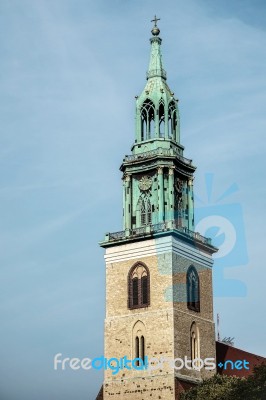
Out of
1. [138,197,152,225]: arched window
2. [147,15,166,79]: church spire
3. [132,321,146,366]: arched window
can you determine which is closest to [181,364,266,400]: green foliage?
[132,321,146,366]: arched window

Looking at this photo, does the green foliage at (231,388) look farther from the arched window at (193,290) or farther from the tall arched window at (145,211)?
the tall arched window at (145,211)

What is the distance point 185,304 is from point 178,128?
1402cm

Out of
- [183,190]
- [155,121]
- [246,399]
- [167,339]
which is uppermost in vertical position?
[155,121]

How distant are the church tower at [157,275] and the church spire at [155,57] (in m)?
1.50

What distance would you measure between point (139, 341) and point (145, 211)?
9.47m

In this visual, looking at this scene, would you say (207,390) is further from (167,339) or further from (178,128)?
(178,128)

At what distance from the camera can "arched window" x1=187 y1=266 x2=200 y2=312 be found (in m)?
61.4

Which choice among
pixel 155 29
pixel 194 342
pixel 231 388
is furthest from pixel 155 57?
pixel 231 388

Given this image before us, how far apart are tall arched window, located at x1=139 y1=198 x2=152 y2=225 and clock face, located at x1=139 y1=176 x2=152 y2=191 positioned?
0.86m

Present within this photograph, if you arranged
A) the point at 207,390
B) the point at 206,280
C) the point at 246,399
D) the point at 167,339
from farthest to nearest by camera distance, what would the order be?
1. the point at 206,280
2. the point at 167,339
3. the point at 207,390
4. the point at 246,399

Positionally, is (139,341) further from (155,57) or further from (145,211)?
(155,57)

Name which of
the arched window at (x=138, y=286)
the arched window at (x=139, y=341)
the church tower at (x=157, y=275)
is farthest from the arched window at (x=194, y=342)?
the arched window at (x=138, y=286)

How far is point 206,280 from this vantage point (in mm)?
63656

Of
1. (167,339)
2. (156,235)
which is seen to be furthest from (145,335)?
(156,235)
